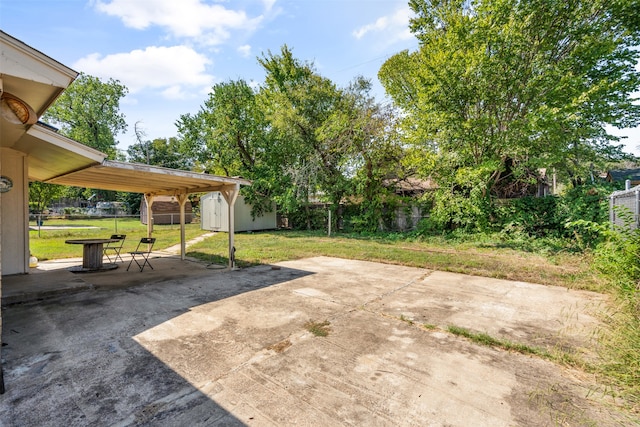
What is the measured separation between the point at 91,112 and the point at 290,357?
114 feet

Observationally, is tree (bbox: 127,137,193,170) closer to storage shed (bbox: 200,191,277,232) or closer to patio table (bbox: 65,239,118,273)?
storage shed (bbox: 200,191,277,232)

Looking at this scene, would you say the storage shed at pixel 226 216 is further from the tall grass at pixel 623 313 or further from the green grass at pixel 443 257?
the tall grass at pixel 623 313

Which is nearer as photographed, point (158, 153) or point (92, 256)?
point (92, 256)

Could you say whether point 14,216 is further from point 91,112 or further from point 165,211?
point 91,112

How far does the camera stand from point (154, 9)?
5.93 meters

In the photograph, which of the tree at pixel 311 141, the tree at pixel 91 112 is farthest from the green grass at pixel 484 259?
the tree at pixel 91 112

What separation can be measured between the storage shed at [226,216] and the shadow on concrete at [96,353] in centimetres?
974

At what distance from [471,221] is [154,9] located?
11164 millimetres

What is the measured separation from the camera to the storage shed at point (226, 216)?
15523mm

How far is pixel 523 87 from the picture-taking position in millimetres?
9008

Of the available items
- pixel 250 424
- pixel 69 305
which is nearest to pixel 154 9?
pixel 69 305

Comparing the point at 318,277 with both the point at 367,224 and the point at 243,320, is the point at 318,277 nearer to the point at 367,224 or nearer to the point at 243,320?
the point at 243,320

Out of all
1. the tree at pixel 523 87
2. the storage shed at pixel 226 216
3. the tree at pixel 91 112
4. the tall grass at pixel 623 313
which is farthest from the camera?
the tree at pixel 91 112

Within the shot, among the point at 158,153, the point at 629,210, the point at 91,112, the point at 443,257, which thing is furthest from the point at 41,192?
the point at 158,153
